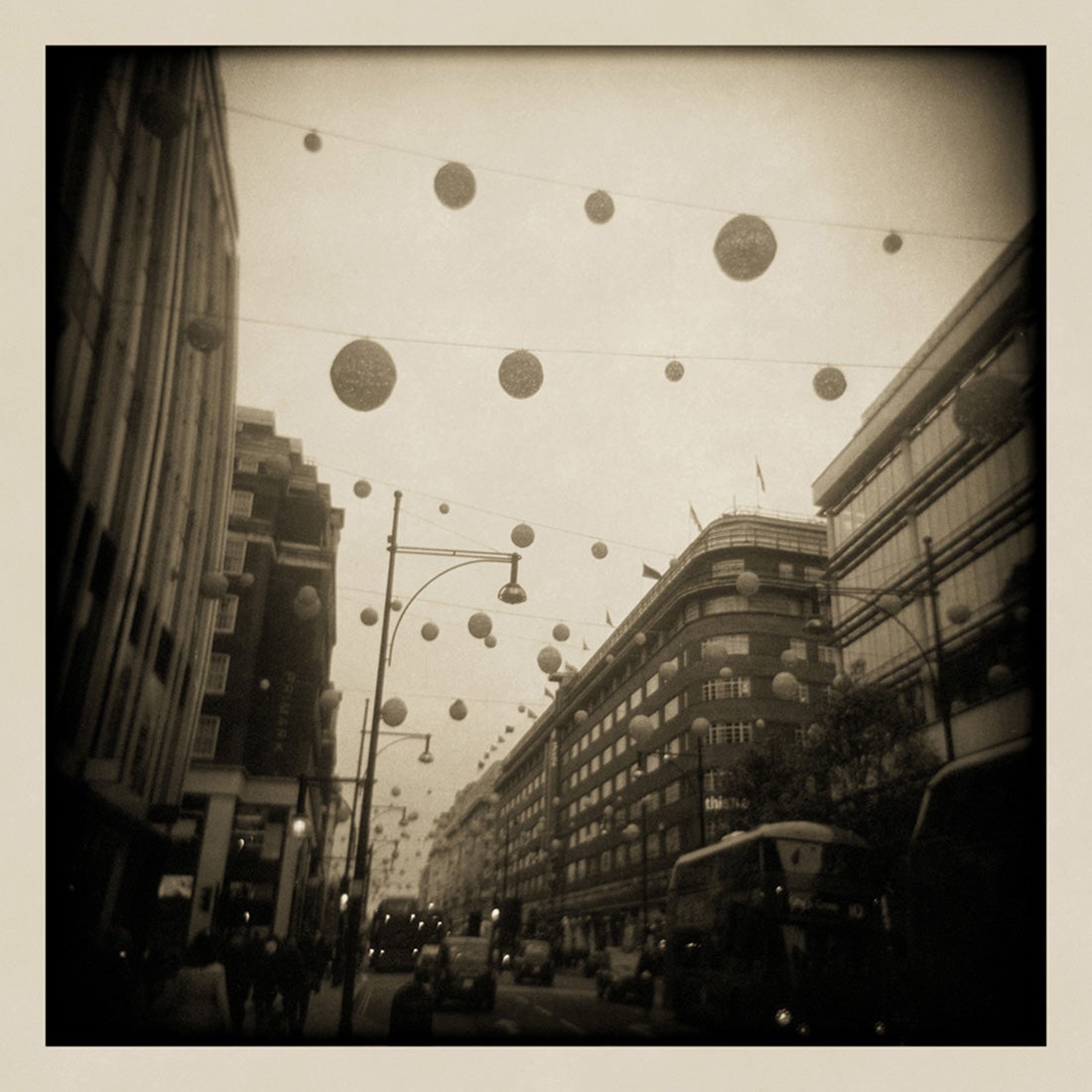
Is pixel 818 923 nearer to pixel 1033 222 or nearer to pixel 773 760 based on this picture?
pixel 1033 222

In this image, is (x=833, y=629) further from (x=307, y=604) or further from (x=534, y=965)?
(x=307, y=604)

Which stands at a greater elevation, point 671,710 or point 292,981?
point 671,710

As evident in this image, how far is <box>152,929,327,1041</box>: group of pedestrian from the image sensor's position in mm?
6883

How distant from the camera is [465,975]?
1366 cm

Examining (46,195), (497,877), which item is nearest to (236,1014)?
(46,195)

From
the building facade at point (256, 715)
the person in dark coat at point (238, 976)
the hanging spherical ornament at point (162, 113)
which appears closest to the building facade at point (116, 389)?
the hanging spherical ornament at point (162, 113)

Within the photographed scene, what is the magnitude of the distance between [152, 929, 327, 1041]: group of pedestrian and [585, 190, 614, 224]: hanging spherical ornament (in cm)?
709

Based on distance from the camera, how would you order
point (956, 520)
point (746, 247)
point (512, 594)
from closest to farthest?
point (746, 247) < point (512, 594) < point (956, 520)

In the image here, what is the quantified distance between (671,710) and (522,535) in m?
32.0

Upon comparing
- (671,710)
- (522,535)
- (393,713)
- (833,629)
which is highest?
(833,629)

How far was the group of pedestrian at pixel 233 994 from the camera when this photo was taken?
688 cm

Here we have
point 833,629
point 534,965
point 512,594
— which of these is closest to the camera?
point 512,594

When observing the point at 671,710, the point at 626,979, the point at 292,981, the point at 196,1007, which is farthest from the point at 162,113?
the point at 671,710

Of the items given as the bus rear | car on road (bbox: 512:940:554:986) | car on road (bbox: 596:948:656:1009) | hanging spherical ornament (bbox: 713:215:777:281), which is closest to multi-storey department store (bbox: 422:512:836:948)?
car on road (bbox: 512:940:554:986)
